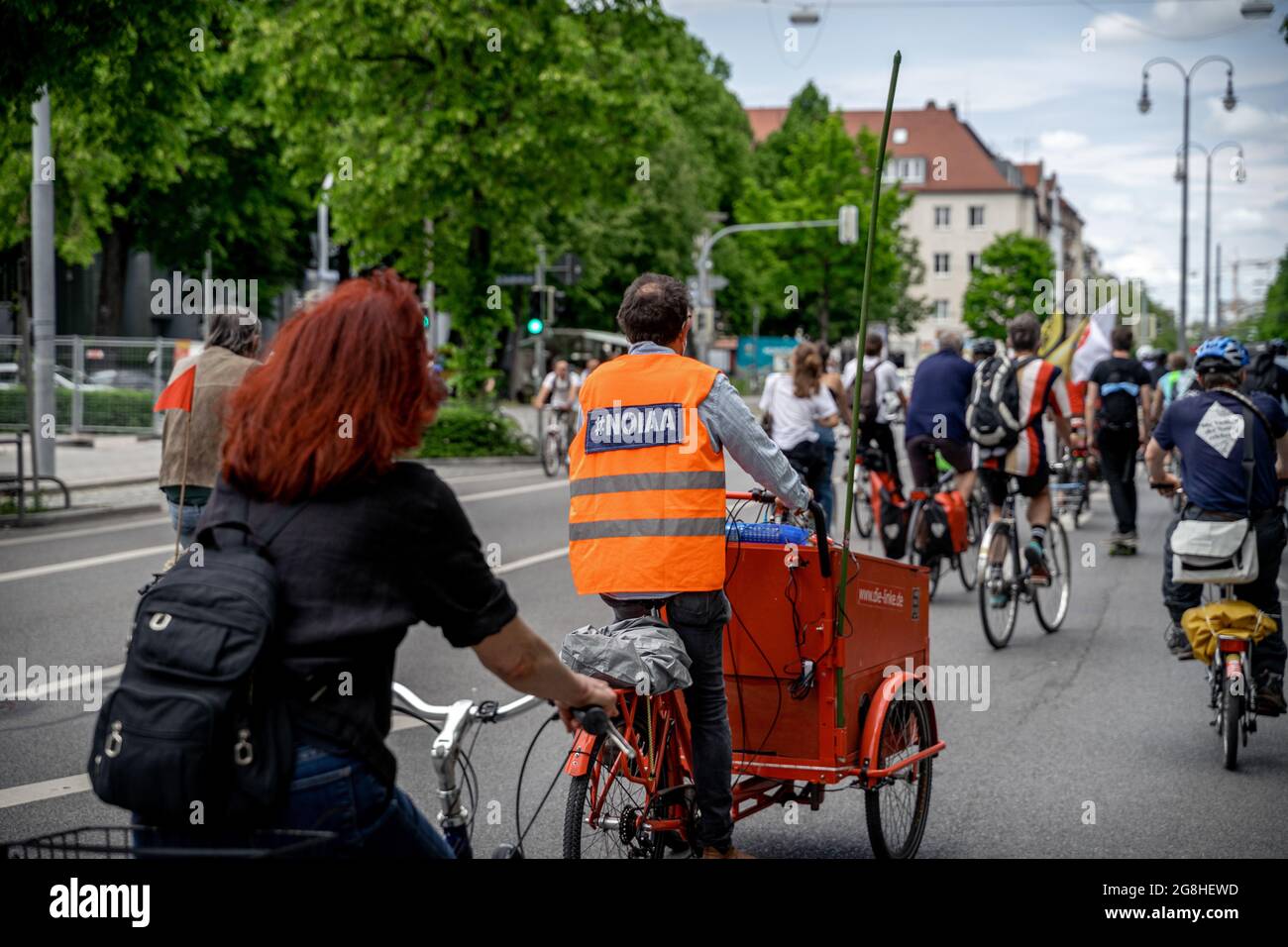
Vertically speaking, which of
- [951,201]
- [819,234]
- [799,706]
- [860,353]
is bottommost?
[799,706]

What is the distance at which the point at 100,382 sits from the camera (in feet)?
107

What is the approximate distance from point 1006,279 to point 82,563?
300 feet

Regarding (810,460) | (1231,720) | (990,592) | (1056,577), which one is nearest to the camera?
(1231,720)

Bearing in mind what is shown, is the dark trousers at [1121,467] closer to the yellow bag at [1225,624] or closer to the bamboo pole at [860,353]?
the yellow bag at [1225,624]

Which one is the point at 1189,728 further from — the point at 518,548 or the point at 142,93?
the point at 142,93

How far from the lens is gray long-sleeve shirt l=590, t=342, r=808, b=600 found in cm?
430

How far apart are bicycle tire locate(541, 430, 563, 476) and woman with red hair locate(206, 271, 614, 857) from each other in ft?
66.3

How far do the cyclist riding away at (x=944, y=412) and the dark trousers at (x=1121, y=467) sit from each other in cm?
339

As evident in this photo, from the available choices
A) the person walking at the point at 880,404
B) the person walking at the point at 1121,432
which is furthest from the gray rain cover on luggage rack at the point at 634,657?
the person walking at the point at 1121,432

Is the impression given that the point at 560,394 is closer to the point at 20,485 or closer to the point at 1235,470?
the point at 20,485

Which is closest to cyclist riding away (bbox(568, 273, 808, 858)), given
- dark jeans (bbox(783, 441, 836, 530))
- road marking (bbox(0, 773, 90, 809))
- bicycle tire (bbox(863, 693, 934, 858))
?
bicycle tire (bbox(863, 693, 934, 858))

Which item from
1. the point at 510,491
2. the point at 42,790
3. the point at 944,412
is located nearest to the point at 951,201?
the point at 510,491

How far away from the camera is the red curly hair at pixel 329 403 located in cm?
248

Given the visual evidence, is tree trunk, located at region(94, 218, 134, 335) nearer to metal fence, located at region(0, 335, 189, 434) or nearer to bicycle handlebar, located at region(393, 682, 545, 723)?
metal fence, located at region(0, 335, 189, 434)
